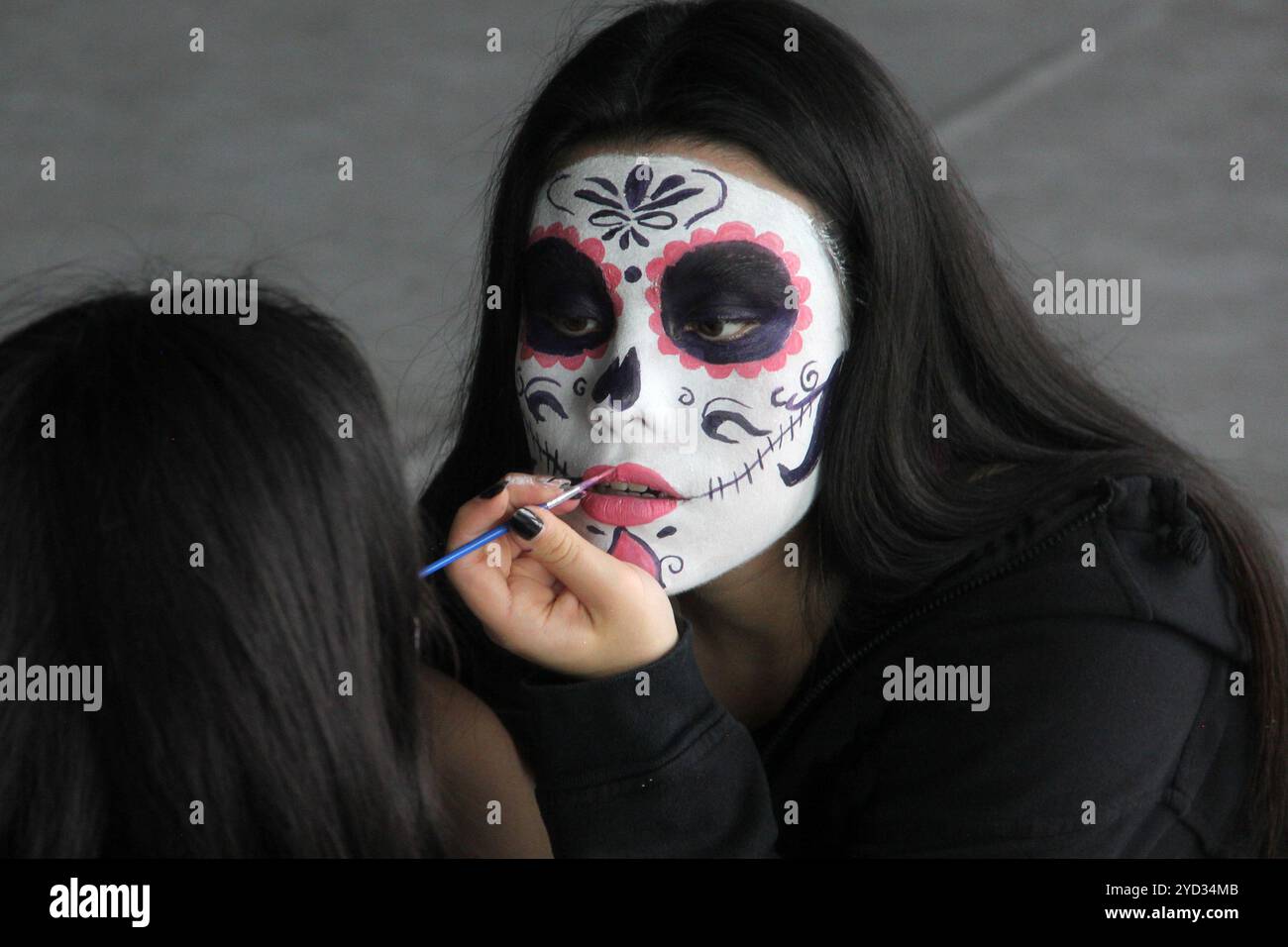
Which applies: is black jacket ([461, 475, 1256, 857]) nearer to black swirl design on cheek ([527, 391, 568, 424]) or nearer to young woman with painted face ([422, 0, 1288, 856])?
young woman with painted face ([422, 0, 1288, 856])

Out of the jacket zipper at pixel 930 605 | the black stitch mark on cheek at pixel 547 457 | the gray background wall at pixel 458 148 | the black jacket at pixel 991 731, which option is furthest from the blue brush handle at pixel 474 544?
the gray background wall at pixel 458 148

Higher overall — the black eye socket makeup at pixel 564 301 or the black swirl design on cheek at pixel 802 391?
the black eye socket makeup at pixel 564 301

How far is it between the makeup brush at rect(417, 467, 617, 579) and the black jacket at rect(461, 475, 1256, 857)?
0.10 metres

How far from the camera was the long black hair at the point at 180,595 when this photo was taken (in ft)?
2.88

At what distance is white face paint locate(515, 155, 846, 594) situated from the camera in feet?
4.46

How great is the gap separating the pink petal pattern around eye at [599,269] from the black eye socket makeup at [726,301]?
4 cm

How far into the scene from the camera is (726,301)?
136 cm

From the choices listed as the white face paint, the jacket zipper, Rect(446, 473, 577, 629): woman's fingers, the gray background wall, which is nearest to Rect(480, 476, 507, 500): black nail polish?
Rect(446, 473, 577, 629): woman's fingers

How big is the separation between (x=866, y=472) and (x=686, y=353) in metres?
0.19

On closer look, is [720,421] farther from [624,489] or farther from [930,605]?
[930,605]

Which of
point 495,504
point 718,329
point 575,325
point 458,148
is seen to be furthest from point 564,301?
point 458,148

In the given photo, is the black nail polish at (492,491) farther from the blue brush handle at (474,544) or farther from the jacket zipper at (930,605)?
the jacket zipper at (930,605)

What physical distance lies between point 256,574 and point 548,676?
360mm
